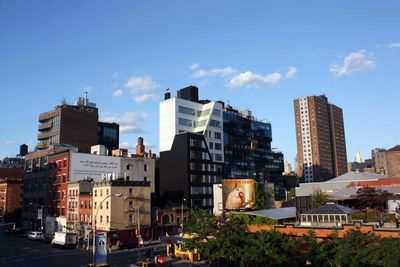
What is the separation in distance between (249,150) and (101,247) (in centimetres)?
11406

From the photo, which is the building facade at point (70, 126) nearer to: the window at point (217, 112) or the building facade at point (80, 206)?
the building facade at point (80, 206)

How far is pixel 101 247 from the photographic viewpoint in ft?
151

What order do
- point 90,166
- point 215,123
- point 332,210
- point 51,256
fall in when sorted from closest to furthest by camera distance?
point 332,210, point 51,256, point 90,166, point 215,123

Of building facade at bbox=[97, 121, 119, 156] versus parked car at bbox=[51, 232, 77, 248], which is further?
building facade at bbox=[97, 121, 119, 156]

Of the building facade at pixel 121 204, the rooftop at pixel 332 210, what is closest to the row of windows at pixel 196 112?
the building facade at pixel 121 204

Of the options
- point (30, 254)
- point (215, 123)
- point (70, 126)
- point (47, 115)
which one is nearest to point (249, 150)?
point (215, 123)

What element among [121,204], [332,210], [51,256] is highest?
[121,204]

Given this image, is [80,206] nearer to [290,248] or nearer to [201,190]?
[201,190]

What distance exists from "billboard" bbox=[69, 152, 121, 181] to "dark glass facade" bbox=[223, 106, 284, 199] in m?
52.1

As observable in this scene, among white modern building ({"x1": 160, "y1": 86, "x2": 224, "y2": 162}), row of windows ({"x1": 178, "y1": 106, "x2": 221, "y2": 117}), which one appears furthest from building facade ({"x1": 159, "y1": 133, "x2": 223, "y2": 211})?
row of windows ({"x1": 178, "y1": 106, "x2": 221, "y2": 117})

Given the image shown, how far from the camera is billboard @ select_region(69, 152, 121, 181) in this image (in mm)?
94500

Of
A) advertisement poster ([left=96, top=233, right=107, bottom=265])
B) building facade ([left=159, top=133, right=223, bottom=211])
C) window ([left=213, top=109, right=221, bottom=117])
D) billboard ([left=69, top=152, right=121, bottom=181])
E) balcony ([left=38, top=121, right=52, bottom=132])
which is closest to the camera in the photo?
advertisement poster ([left=96, top=233, right=107, bottom=265])

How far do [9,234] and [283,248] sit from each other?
286 feet

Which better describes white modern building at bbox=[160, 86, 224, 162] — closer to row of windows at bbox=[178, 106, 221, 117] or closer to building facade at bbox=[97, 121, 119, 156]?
row of windows at bbox=[178, 106, 221, 117]
